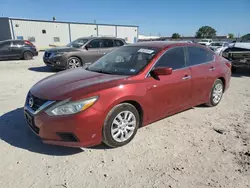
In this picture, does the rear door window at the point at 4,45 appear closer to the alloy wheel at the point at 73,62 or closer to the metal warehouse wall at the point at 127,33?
the alloy wheel at the point at 73,62

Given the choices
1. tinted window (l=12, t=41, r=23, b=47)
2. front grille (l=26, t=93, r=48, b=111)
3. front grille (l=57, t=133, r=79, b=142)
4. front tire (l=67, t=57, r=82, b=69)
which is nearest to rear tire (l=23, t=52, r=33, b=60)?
tinted window (l=12, t=41, r=23, b=47)

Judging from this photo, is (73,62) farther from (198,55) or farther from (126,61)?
(198,55)

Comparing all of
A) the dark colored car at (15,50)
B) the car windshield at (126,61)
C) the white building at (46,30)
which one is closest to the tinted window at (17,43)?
the dark colored car at (15,50)

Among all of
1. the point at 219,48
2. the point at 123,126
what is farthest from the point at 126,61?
the point at 219,48

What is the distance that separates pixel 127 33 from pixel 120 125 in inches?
1512

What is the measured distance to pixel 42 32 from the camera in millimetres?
29188

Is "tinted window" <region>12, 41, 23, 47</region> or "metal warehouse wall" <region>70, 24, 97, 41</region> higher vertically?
"metal warehouse wall" <region>70, 24, 97, 41</region>

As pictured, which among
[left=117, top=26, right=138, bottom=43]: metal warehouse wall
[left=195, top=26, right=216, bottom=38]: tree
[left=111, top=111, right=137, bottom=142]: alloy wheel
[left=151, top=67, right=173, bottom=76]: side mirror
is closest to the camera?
[left=111, top=111, right=137, bottom=142]: alloy wheel

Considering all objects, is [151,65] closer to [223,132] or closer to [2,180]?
[223,132]

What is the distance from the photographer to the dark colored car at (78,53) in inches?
354

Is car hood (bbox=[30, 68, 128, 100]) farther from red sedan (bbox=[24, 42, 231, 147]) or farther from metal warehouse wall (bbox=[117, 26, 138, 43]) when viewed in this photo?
metal warehouse wall (bbox=[117, 26, 138, 43])

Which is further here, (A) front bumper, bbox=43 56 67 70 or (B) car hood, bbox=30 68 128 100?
(A) front bumper, bbox=43 56 67 70

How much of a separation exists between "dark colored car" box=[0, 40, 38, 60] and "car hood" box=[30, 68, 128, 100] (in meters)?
12.2

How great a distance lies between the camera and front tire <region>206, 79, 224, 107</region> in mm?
4644
